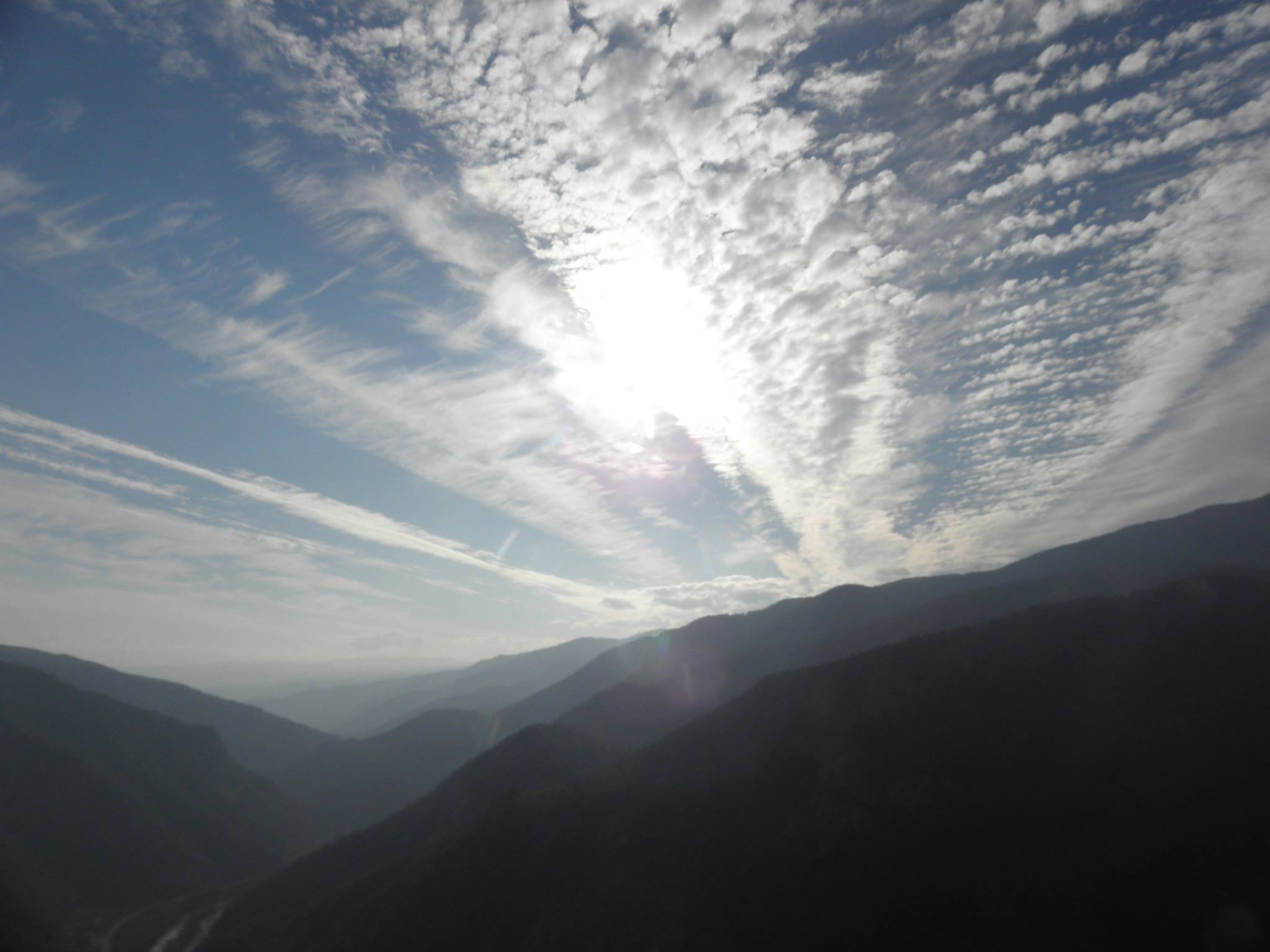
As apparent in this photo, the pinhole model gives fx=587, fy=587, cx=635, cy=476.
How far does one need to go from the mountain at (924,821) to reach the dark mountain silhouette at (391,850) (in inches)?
24.0

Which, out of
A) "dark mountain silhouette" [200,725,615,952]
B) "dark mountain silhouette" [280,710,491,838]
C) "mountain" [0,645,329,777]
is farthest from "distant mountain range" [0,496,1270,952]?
"mountain" [0,645,329,777]

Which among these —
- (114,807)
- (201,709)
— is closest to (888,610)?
(114,807)

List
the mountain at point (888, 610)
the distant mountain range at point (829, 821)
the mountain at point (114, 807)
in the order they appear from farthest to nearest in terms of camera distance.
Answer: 1. the mountain at point (888, 610)
2. the mountain at point (114, 807)
3. the distant mountain range at point (829, 821)

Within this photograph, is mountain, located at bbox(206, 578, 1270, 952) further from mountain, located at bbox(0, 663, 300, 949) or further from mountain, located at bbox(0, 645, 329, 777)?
mountain, located at bbox(0, 645, 329, 777)

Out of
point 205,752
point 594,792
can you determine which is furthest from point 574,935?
point 205,752

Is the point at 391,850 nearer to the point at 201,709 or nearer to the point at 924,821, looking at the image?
the point at 924,821

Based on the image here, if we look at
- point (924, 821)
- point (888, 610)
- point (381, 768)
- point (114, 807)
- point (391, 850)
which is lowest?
point (924, 821)

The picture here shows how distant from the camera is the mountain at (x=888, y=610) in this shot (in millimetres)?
84062

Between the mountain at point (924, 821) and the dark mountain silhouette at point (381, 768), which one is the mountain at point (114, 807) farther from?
the mountain at point (924, 821)

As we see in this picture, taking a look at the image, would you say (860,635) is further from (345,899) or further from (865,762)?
(345,899)

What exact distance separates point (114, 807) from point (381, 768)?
214ft

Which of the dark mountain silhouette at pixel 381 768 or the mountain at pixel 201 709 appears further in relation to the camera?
the mountain at pixel 201 709

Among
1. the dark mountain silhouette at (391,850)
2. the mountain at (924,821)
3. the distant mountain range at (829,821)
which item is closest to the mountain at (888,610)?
the distant mountain range at (829,821)

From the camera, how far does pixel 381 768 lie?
446ft
